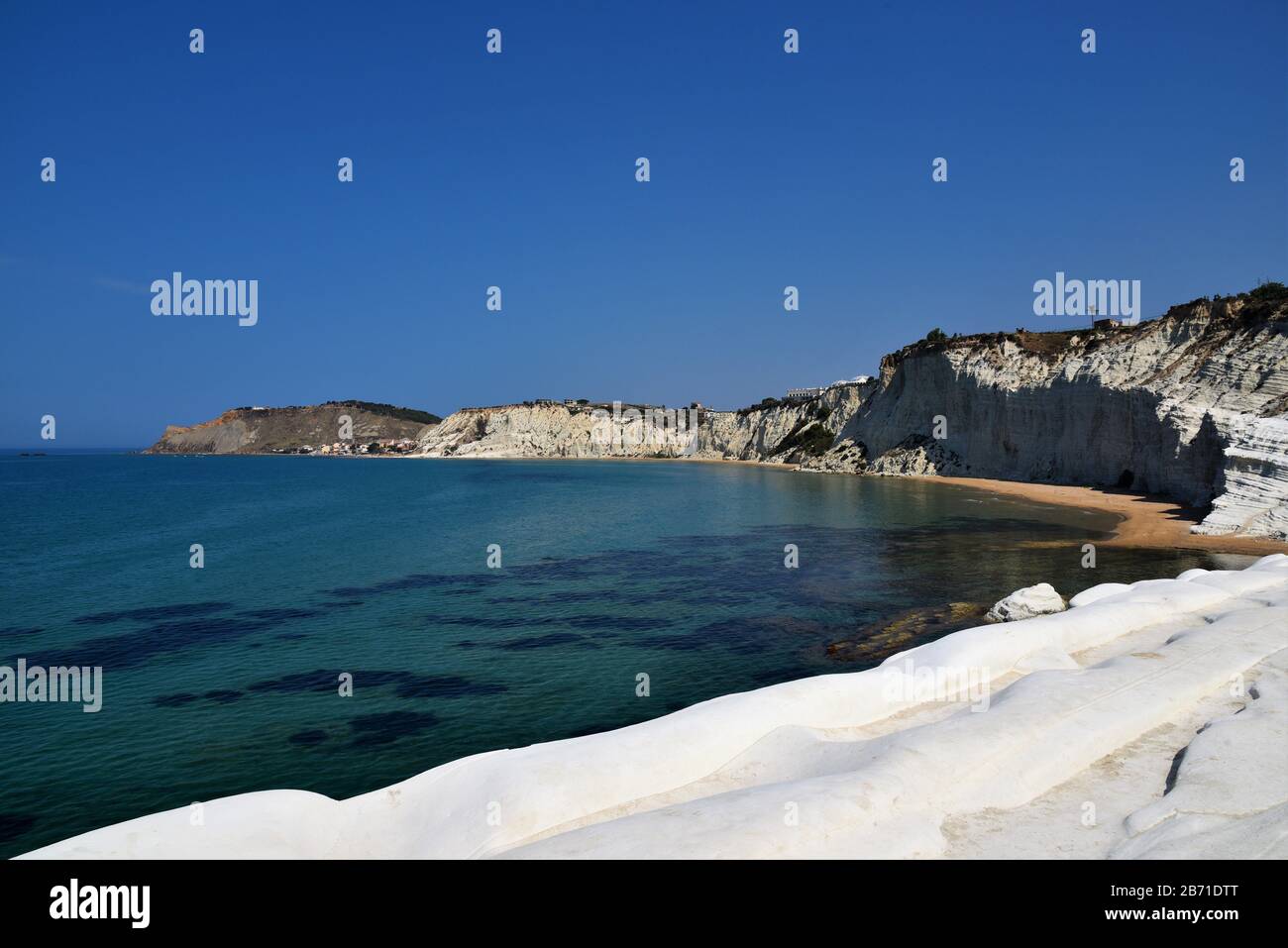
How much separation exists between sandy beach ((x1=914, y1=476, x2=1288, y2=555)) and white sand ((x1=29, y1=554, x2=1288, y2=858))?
2363 cm

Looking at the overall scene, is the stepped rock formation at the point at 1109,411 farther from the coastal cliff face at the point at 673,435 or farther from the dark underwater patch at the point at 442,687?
the dark underwater patch at the point at 442,687

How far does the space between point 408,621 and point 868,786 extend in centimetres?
1787

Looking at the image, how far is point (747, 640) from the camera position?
1948 cm

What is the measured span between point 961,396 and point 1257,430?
151 feet

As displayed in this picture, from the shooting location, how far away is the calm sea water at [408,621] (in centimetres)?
1262

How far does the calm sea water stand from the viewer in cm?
1262

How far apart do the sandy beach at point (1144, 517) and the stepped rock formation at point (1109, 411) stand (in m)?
1.22

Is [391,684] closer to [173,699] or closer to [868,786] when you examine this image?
[173,699]

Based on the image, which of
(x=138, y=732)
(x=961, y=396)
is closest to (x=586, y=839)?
(x=138, y=732)

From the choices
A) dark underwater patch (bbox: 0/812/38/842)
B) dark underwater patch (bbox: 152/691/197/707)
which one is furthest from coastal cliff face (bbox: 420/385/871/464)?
dark underwater patch (bbox: 0/812/38/842)

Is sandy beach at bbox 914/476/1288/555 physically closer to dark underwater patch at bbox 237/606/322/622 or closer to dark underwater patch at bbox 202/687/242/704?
dark underwater patch at bbox 237/606/322/622

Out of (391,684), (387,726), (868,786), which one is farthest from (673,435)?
(868,786)

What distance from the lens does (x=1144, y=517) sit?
130 ft
